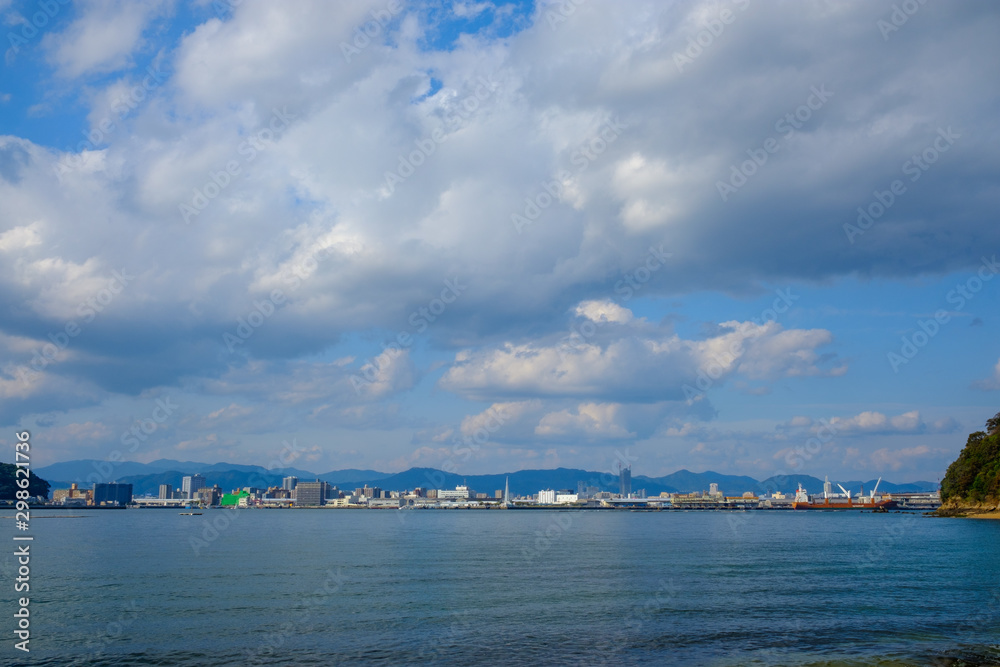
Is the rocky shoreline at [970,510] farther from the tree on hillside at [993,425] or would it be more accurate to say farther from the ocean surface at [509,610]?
the ocean surface at [509,610]

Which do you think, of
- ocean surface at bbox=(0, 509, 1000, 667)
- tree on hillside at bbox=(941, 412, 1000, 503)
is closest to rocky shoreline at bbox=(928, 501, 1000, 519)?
tree on hillside at bbox=(941, 412, 1000, 503)

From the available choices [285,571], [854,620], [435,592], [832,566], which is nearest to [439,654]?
[435,592]

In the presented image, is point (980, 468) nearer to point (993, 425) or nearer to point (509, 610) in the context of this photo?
point (993, 425)

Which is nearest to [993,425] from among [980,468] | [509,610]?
[980,468]

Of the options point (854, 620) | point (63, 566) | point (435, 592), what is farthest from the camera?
point (63, 566)

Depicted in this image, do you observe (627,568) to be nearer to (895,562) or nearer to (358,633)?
(895,562)

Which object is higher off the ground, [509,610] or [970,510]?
[509,610]

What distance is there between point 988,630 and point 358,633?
32195 mm

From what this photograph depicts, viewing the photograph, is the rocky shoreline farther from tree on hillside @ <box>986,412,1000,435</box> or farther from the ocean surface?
the ocean surface

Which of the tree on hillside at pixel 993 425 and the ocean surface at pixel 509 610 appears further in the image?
the tree on hillside at pixel 993 425

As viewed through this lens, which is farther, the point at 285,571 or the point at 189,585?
the point at 285,571

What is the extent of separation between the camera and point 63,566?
2448 inches

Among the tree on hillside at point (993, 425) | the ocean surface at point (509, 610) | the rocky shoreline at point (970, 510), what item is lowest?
the rocky shoreline at point (970, 510)

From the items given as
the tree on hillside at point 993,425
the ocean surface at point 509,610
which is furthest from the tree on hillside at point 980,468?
the ocean surface at point 509,610
